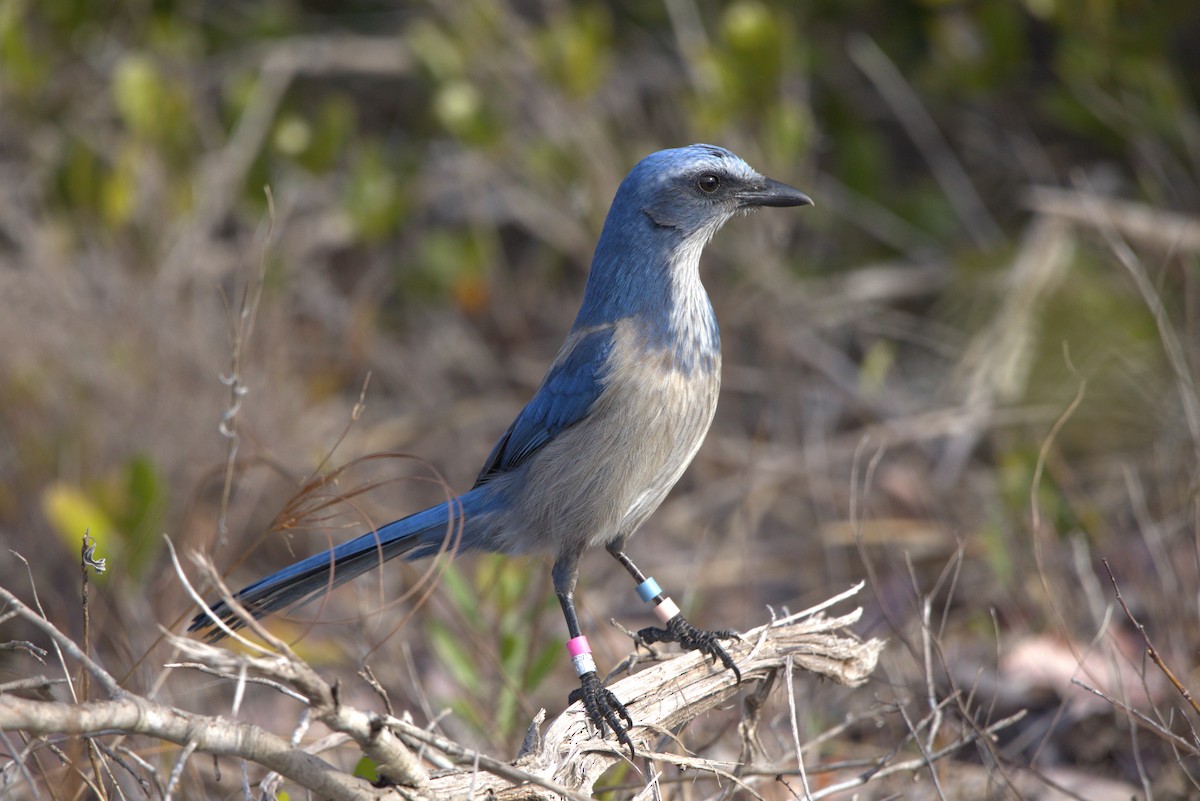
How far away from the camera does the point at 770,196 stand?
12.8ft

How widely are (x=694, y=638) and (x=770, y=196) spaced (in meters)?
1.45

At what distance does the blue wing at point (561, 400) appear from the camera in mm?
3590

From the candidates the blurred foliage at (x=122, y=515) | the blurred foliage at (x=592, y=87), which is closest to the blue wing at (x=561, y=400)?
the blurred foliage at (x=122, y=515)

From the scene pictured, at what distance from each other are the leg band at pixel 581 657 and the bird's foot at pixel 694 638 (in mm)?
168

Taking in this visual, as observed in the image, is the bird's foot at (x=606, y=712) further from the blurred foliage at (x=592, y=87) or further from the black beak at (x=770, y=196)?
the blurred foliage at (x=592, y=87)

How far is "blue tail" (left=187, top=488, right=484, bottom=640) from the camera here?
315 centimetres

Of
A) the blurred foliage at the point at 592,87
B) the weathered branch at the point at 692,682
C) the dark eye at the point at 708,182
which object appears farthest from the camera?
the blurred foliage at the point at 592,87

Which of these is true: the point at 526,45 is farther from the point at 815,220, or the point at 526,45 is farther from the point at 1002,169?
the point at 1002,169

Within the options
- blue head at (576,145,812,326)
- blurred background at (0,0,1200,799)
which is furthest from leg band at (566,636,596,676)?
blue head at (576,145,812,326)

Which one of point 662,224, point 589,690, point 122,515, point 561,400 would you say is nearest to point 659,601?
point 589,690

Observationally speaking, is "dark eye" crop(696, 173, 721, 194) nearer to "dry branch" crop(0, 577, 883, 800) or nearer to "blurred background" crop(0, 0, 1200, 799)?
"blurred background" crop(0, 0, 1200, 799)

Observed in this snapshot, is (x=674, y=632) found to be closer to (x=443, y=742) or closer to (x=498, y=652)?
(x=498, y=652)

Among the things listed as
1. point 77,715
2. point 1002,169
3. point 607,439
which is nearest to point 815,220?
point 1002,169

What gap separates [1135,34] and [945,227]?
1.29 meters
